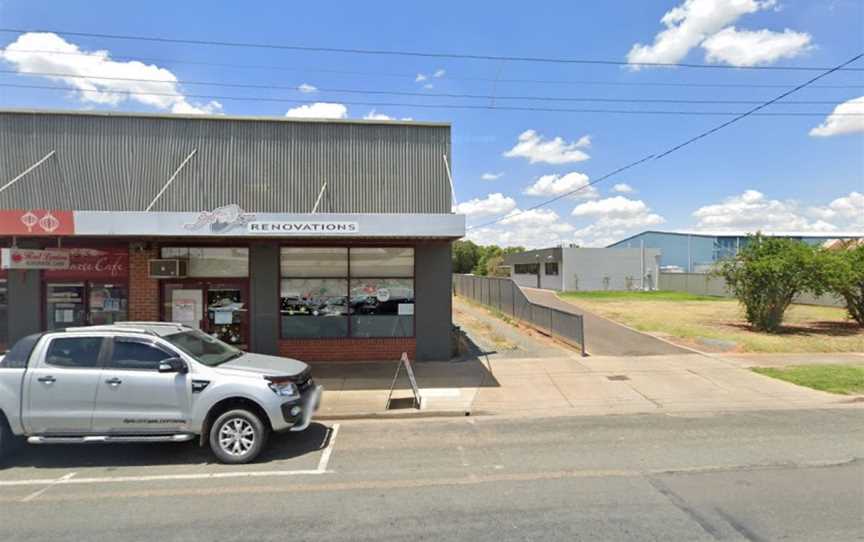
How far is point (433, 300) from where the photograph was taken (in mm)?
12047

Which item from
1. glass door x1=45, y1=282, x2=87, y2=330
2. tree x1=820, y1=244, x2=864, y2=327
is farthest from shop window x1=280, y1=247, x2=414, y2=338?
tree x1=820, y1=244, x2=864, y2=327

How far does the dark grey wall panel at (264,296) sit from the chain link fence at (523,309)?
8091mm

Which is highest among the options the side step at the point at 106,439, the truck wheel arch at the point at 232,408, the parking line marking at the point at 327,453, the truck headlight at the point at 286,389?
the truck headlight at the point at 286,389

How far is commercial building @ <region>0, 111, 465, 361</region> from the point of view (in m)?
11.3

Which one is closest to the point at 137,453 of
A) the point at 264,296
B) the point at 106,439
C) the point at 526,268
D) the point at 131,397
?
the point at 106,439

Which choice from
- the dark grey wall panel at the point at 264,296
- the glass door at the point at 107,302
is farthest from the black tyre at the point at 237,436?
the glass door at the point at 107,302

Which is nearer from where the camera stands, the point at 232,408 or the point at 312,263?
the point at 232,408

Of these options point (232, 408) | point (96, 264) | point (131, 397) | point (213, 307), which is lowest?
point (232, 408)

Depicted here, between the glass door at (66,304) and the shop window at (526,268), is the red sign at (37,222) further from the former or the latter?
the shop window at (526,268)

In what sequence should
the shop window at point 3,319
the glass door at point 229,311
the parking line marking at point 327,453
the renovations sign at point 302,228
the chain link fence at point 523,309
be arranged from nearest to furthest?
the parking line marking at point 327,453 → the renovations sign at point 302,228 → the shop window at point 3,319 → the glass door at point 229,311 → the chain link fence at point 523,309

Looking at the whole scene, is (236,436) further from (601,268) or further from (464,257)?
(464,257)

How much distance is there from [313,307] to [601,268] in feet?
130

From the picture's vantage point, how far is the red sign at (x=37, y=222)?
863 cm

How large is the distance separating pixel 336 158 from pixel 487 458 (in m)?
8.38
